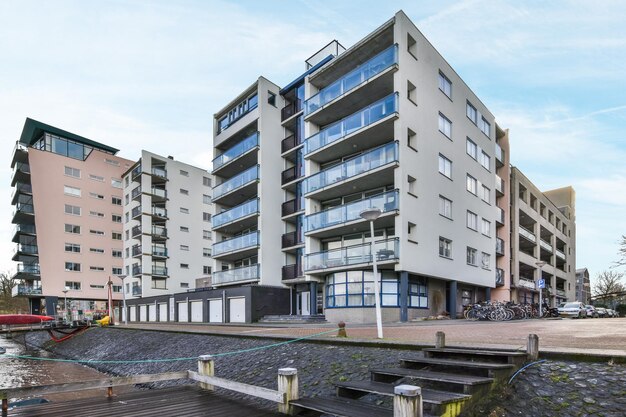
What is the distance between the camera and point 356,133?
27.4 metres

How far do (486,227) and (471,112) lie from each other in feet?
31.5

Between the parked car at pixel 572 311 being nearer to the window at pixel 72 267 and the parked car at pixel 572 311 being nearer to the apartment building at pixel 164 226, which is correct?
the apartment building at pixel 164 226

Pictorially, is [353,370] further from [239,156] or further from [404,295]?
[239,156]

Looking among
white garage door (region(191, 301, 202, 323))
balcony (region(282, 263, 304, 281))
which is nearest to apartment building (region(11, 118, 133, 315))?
white garage door (region(191, 301, 202, 323))

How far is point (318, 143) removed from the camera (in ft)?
98.6

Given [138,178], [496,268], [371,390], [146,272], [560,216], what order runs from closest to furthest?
[371,390], [496,268], [146,272], [138,178], [560,216]

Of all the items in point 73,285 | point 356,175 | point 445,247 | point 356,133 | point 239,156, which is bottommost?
point 73,285

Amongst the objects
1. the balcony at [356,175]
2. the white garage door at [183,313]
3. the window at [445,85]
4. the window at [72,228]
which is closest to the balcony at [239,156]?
the balcony at [356,175]

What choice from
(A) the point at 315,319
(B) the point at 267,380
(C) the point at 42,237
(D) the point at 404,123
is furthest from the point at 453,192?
(C) the point at 42,237

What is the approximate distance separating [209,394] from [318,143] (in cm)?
2292

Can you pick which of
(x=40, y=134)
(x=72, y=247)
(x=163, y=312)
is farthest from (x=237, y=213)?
(x=40, y=134)

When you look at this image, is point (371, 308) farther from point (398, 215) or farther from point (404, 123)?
point (404, 123)

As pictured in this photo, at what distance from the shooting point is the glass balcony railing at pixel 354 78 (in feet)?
87.9

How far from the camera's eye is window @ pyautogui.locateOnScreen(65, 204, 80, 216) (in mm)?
63662
